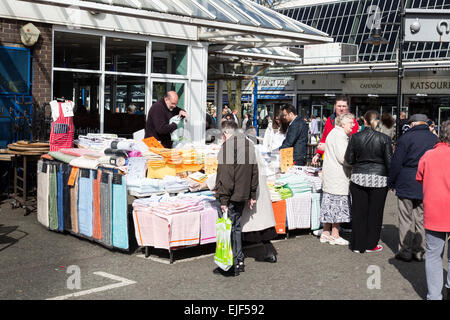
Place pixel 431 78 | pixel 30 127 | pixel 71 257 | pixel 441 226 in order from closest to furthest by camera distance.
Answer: pixel 441 226 → pixel 71 257 → pixel 30 127 → pixel 431 78

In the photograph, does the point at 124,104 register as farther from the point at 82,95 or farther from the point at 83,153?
the point at 83,153

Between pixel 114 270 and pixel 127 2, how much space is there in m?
5.59

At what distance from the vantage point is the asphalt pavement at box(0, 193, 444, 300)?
570cm

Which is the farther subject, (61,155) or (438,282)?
(61,155)

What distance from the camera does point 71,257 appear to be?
23.5 ft

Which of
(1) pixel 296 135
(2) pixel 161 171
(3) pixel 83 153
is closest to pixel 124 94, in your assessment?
(3) pixel 83 153

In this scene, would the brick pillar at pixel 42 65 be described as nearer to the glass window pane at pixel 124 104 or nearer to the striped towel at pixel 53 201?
the glass window pane at pixel 124 104

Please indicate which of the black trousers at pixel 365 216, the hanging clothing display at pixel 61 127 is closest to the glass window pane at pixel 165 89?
the hanging clothing display at pixel 61 127

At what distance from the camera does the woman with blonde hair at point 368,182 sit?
24.6 ft

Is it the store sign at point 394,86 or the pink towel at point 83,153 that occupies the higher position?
the store sign at point 394,86

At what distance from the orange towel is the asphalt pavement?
0.22 metres

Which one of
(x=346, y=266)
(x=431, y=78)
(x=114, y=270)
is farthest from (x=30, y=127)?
(x=431, y=78)

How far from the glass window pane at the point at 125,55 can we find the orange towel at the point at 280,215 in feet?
21.6
